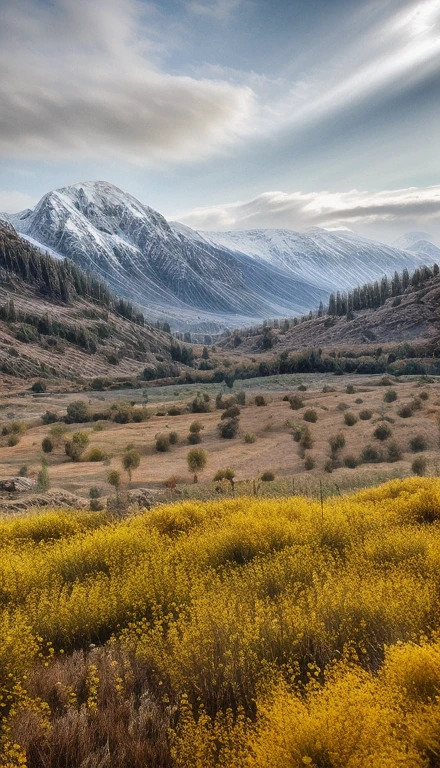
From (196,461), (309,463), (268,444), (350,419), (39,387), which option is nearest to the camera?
(196,461)

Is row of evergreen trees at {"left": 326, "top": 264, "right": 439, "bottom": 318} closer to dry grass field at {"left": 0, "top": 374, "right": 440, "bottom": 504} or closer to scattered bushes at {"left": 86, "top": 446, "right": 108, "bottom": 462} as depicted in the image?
dry grass field at {"left": 0, "top": 374, "right": 440, "bottom": 504}

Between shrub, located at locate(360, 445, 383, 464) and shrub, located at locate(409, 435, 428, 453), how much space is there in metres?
1.92

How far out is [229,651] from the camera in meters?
4.46

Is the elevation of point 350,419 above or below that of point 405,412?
below

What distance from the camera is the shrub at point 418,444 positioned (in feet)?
79.2

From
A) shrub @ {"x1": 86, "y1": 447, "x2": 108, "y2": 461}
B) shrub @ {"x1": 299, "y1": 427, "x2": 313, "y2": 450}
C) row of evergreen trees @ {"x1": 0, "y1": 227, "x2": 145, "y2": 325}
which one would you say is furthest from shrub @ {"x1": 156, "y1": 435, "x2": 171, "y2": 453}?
row of evergreen trees @ {"x1": 0, "y1": 227, "x2": 145, "y2": 325}

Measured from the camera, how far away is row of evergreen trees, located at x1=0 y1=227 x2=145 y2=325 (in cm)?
12044

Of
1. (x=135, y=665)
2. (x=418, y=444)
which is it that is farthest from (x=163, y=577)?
(x=418, y=444)

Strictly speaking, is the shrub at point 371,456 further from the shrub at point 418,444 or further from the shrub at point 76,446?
the shrub at point 76,446

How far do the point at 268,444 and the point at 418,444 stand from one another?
7763 mm

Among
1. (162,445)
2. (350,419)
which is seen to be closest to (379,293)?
(350,419)

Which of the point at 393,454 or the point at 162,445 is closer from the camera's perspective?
the point at 393,454

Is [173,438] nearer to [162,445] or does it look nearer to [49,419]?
[162,445]

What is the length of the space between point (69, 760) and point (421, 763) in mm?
2537
